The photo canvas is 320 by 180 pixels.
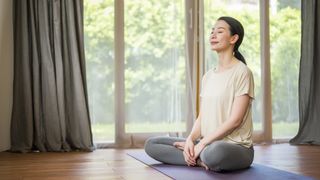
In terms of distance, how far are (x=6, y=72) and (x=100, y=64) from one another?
2.80ft

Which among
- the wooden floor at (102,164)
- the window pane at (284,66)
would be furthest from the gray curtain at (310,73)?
the wooden floor at (102,164)

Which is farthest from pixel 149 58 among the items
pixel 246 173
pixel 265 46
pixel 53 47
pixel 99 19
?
pixel 246 173

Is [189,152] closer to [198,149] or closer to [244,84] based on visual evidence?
[198,149]

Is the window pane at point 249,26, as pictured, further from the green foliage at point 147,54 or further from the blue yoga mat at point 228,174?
the blue yoga mat at point 228,174

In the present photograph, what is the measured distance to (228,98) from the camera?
7.93 ft

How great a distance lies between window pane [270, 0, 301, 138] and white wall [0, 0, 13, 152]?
2621mm

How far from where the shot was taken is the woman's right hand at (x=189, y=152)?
248cm

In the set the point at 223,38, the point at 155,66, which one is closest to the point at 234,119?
the point at 223,38

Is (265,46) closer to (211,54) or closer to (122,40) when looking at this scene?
(211,54)

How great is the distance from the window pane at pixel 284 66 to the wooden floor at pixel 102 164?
65 centimetres

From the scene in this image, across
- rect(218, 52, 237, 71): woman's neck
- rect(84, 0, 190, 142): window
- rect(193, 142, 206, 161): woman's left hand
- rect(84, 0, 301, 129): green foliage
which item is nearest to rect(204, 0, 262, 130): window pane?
rect(84, 0, 301, 129): green foliage

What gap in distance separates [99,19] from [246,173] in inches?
91.2

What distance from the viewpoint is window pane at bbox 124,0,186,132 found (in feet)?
13.6

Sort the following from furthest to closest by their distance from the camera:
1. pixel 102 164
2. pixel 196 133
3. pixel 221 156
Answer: pixel 102 164, pixel 196 133, pixel 221 156
